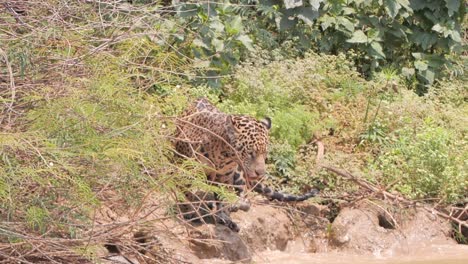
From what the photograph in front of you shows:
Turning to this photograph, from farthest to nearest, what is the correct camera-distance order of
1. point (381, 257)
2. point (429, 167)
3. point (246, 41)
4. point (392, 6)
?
point (392, 6) < point (246, 41) < point (429, 167) < point (381, 257)

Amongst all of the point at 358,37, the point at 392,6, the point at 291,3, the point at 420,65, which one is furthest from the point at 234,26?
the point at 420,65

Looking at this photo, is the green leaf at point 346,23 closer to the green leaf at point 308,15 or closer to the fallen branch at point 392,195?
the green leaf at point 308,15

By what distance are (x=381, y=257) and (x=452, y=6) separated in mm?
4305

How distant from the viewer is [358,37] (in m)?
12.7

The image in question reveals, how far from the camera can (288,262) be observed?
30.6 feet

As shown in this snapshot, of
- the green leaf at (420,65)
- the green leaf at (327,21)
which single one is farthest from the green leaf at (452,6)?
the green leaf at (327,21)

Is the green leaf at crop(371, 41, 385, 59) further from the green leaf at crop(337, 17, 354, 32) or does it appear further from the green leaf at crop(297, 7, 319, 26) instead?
the green leaf at crop(297, 7, 319, 26)

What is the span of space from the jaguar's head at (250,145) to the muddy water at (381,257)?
71cm

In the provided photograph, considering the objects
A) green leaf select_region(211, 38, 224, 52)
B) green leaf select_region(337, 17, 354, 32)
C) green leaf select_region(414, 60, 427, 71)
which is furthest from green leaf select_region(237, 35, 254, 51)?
green leaf select_region(414, 60, 427, 71)

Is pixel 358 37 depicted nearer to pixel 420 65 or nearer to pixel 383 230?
pixel 420 65

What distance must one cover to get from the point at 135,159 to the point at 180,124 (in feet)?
4.55

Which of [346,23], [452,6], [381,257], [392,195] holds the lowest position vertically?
[381,257]

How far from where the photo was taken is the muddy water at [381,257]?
9414 millimetres

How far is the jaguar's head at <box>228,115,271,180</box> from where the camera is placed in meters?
9.28
